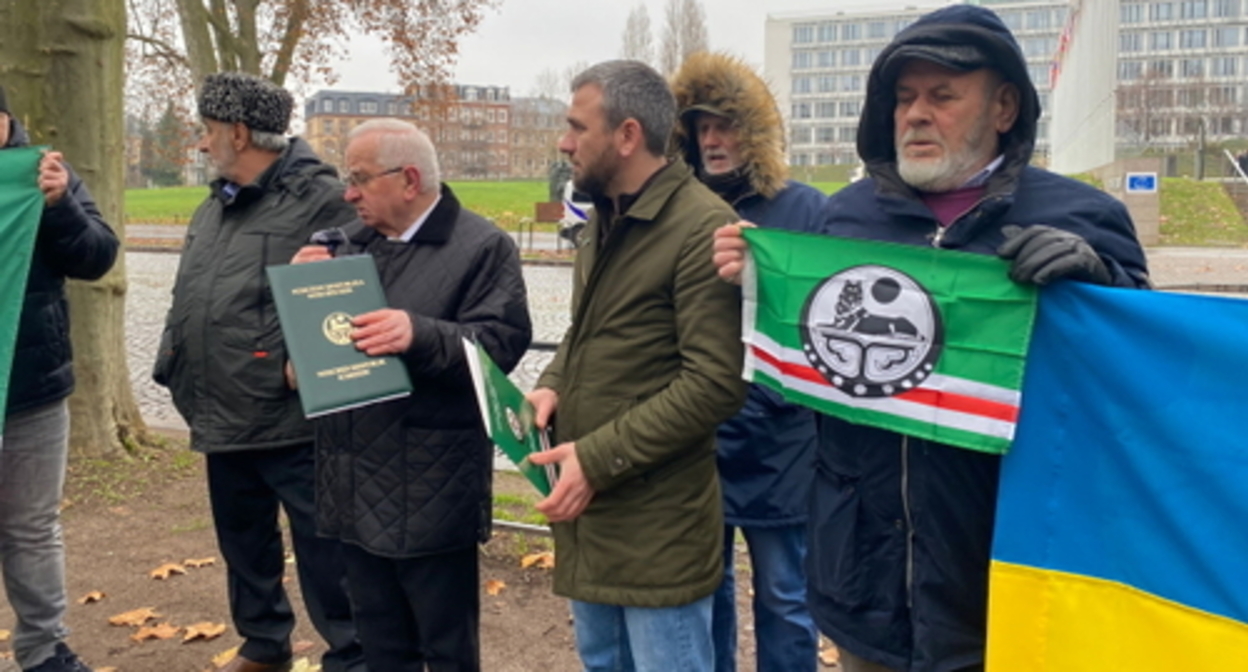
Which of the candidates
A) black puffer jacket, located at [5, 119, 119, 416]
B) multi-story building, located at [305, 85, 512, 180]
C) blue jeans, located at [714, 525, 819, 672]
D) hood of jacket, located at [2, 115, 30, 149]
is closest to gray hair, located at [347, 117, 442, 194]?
black puffer jacket, located at [5, 119, 119, 416]

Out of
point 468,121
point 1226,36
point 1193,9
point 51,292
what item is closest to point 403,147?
point 51,292

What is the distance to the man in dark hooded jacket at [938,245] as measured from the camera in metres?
2.32

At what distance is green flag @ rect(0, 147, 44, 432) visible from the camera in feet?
11.6

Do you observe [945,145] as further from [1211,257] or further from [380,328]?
[1211,257]

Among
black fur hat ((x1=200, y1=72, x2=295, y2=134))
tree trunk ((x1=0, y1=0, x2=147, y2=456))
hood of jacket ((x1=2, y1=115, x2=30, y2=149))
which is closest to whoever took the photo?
hood of jacket ((x1=2, y1=115, x2=30, y2=149))

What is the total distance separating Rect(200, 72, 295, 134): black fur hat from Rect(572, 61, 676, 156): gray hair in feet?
5.57

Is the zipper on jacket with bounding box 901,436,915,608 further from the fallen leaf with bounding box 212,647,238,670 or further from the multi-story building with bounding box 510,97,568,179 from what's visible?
the multi-story building with bounding box 510,97,568,179

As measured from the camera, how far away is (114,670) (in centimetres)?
417

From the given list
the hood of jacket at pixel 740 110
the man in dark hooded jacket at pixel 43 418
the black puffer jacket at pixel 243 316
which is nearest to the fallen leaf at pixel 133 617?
the man in dark hooded jacket at pixel 43 418

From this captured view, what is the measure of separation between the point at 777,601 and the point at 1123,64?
68.8m

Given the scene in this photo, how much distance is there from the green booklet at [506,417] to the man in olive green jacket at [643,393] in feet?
0.17

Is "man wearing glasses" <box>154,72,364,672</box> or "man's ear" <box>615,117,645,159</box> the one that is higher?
"man's ear" <box>615,117,645,159</box>

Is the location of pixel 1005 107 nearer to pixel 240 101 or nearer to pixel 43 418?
pixel 240 101

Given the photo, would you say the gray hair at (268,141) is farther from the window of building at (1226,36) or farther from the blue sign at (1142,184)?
the window of building at (1226,36)
